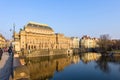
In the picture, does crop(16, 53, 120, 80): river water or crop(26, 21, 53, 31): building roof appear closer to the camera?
crop(16, 53, 120, 80): river water

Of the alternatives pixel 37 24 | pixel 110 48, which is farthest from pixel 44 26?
pixel 110 48

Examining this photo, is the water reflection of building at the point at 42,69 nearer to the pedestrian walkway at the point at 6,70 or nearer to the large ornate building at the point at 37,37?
the pedestrian walkway at the point at 6,70

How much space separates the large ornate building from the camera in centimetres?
8194

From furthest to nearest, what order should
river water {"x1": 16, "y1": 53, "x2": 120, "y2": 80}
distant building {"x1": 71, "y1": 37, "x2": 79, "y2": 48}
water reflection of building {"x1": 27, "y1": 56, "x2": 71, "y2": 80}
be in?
distant building {"x1": 71, "y1": 37, "x2": 79, "y2": 48} < water reflection of building {"x1": 27, "y1": 56, "x2": 71, "y2": 80} < river water {"x1": 16, "y1": 53, "x2": 120, "y2": 80}

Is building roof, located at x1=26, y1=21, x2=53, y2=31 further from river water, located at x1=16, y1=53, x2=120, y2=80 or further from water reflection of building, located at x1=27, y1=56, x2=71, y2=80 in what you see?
water reflection of building, located at x1=27, y1=56, x2=71, y2=80

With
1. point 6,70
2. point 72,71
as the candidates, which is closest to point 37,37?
point 72,71

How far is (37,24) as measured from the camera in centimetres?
9575

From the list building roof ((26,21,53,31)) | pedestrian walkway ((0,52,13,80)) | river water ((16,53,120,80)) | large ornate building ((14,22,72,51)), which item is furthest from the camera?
building roof ((26,21,53,31))

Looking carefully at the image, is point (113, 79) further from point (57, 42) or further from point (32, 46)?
point (57, 42)

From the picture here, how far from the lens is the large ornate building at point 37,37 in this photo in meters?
81.9

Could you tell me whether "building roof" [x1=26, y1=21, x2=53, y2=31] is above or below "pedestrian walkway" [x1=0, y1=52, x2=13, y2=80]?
above

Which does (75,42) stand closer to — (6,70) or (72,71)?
(72,71)

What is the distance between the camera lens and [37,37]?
307ft

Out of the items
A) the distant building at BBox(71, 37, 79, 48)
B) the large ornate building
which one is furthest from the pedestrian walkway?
the distant building at BBox(71, 37, 79, 48)
